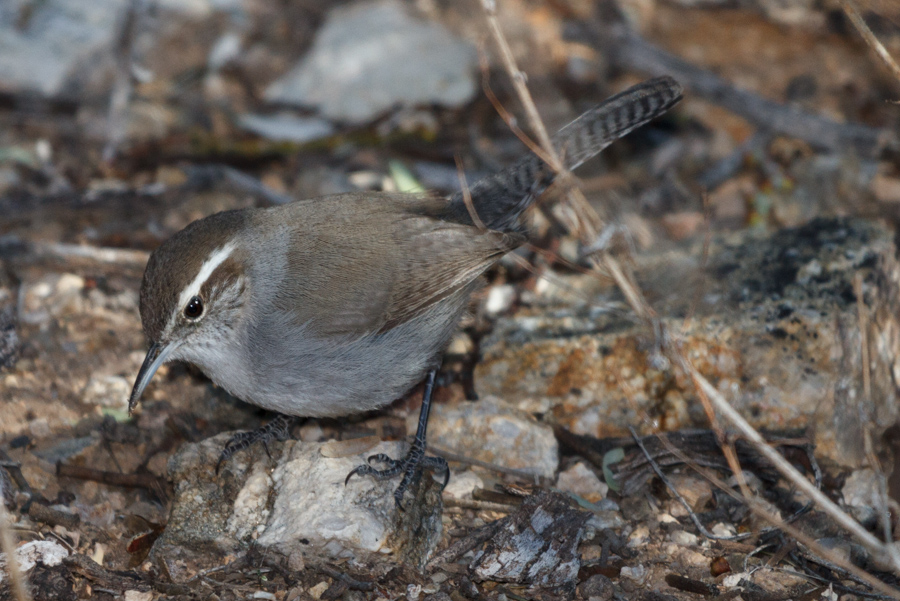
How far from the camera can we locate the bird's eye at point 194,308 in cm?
408

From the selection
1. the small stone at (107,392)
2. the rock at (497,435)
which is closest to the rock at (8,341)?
the small stone at (107,392)

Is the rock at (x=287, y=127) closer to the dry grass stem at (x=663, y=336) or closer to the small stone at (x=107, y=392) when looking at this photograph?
the small stone at (x=107, y=392)

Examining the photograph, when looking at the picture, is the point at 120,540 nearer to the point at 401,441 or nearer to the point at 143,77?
the point at 401,441

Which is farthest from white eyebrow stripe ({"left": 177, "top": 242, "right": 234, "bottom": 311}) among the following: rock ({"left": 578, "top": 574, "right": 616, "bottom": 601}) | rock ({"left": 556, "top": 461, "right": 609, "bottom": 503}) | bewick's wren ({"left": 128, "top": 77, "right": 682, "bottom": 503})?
rock ({"left": 578, "top": 574, "right": 616, "bottom": 601})

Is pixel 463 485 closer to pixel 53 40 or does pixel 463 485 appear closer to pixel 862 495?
pixel 862 495

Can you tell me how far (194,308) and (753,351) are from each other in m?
2.95

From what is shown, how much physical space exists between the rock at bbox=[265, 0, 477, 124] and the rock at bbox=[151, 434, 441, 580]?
3.58 metres

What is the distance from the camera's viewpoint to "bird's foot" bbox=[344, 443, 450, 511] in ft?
13.6

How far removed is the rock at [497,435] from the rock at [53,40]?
4.56 meters

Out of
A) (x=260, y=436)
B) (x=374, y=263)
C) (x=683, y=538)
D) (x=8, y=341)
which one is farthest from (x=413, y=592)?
(x=8, y=341)

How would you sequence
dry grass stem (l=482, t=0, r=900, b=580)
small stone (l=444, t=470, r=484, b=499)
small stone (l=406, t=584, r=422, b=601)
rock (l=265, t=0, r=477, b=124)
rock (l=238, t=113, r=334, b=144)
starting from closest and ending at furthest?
dry grass stem (l=482, t=0, r=900, b=580) → small stone (l=406, t=584, r=422, b=601) → small stone (l=444, t=470, r=484, b=499) → rock (l=238, t=113, r=334, b=144) → rock (l=265, t=0, r=477, b=124)

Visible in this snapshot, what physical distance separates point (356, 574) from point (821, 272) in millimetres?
3120

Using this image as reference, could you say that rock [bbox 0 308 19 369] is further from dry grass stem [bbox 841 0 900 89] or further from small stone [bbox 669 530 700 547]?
dry grass stem [bbox 841 0 900 89]

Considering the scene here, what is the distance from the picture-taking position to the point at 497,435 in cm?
463
